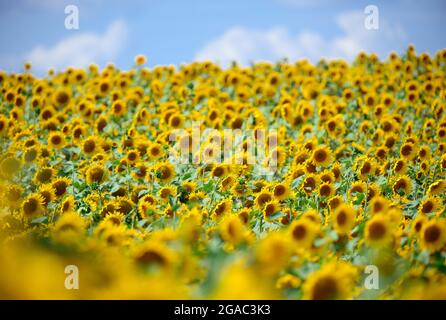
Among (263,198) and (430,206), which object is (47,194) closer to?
(263,198)

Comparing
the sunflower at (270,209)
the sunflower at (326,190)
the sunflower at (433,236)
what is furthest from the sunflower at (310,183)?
the sunflower at (433,236)

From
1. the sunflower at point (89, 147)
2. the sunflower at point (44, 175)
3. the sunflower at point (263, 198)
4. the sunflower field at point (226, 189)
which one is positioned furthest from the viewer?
the sunflower at point (89, 147)

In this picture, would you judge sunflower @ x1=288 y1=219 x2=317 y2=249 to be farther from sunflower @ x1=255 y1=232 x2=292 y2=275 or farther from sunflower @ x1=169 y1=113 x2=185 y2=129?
sunflower @ x1=169 y1=113 x2=185 y2=129

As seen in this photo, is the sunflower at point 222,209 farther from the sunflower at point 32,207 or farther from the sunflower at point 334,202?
the sunflower at point 32,207

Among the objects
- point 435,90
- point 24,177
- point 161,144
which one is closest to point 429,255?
point 161,144

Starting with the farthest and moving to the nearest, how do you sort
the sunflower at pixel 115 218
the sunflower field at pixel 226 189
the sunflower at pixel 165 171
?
the sunflower at pixel 165 171 → the sunflower at pixel 115 218 → the sunflower field at pixel 226 189
